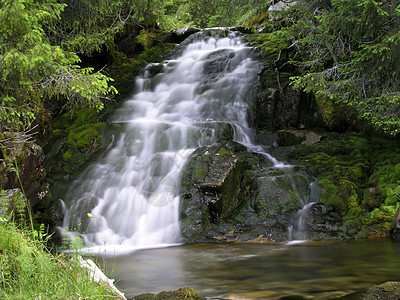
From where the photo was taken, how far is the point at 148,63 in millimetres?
15430

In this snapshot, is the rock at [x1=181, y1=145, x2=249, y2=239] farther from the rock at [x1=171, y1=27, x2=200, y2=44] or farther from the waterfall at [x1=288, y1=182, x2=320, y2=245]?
the rock at [x1=171, y1=27, x2=200, y2=44]

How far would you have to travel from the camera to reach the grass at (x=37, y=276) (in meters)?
2.41

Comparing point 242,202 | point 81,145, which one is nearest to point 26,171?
point 81,145

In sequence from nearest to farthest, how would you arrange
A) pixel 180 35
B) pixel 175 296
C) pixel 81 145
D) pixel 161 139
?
1. pixel 175 296
2. pixel 161 139
3. pixel 81 145
4. pixel 180 35

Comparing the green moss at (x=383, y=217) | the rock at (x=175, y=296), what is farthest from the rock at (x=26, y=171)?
the green moss at (x=383, y=217)

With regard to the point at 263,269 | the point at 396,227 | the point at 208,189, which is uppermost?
the point at 208,189

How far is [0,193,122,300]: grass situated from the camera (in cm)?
241

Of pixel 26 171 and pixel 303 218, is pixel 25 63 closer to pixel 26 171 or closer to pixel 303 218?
pixel 26 171

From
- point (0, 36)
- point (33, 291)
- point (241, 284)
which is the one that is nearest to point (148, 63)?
point (0, 36)

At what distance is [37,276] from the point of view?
8.62 feet

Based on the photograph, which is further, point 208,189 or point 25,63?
point 208,189

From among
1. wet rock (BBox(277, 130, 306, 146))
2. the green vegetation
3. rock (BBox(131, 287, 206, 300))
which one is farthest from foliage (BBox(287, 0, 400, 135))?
rock (BBox(131, 287, 206, 300))

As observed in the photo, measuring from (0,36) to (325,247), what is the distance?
23.1 feet

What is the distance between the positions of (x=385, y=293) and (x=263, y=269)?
1.96m
